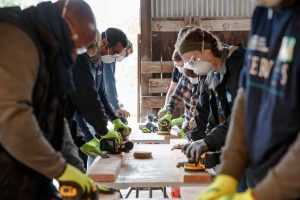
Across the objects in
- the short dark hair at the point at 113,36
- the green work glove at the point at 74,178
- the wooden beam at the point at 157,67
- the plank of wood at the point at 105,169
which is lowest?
the plank of wood at the point at 105,169

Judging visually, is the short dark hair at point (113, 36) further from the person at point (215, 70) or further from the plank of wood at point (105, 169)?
the plank of wood at point (105, 169)

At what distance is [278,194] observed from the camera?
4.65 ft

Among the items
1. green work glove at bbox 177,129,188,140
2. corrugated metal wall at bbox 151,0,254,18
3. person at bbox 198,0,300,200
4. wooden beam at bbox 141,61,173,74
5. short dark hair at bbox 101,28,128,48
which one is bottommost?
green work glove at bbox 177,129,188,140

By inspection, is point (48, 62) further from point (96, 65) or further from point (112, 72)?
point (112, 72)

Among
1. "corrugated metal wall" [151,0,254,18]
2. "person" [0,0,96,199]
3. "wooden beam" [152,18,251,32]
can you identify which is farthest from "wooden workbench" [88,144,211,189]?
"corrugated metal wall" [151,0,254,18]

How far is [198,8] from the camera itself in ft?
27.5

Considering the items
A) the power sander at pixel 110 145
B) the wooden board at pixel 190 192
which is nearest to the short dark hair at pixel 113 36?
the power sander at pixel 110 145

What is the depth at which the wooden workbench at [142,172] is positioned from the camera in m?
3.07

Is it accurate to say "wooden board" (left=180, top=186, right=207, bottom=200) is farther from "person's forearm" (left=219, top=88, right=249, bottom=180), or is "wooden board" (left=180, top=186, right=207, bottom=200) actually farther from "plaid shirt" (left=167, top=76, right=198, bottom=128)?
"plaid shirt" (left=167, top=76, right=198, bottom=128)

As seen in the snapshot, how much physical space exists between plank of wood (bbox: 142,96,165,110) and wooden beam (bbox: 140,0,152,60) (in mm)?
730

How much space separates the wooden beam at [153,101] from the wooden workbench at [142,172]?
4.22 m

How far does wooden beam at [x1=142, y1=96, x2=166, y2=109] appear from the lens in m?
8.27

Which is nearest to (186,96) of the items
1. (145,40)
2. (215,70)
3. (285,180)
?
(145,40)

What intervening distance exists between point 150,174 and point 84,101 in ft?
2.78
